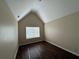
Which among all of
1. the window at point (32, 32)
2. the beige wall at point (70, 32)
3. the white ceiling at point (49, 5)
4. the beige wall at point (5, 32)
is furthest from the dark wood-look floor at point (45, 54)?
the white ceiling at point (49, 5)

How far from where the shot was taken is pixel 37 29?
221 inches

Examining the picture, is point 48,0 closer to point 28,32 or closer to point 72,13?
point 72,13

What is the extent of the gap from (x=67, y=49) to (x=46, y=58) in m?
1.45

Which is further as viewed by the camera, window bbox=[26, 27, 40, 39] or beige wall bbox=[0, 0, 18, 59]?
window bbox=[26, 27, 40, 39]

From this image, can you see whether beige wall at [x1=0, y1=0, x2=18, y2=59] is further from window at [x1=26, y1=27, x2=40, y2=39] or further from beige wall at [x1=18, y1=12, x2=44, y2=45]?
window at [x1=26, y1=27, x2=40, y2=39]

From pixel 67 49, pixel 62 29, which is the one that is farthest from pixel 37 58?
pixel 62 29

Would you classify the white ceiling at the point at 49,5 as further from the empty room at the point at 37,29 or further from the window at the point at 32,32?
the window at the point at 32,32

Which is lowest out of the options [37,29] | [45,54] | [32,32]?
[45,54]

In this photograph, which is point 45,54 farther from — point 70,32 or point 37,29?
point 37,29

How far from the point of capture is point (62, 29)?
359 cm

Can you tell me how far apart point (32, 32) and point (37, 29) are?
61 centimetres

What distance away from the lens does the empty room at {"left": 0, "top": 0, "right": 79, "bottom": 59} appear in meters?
1.58

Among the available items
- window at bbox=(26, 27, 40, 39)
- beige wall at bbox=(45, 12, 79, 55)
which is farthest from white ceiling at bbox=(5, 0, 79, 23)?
window at bbox=(26, 27, 40, 39)

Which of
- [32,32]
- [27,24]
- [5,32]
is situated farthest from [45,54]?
[27,24]
